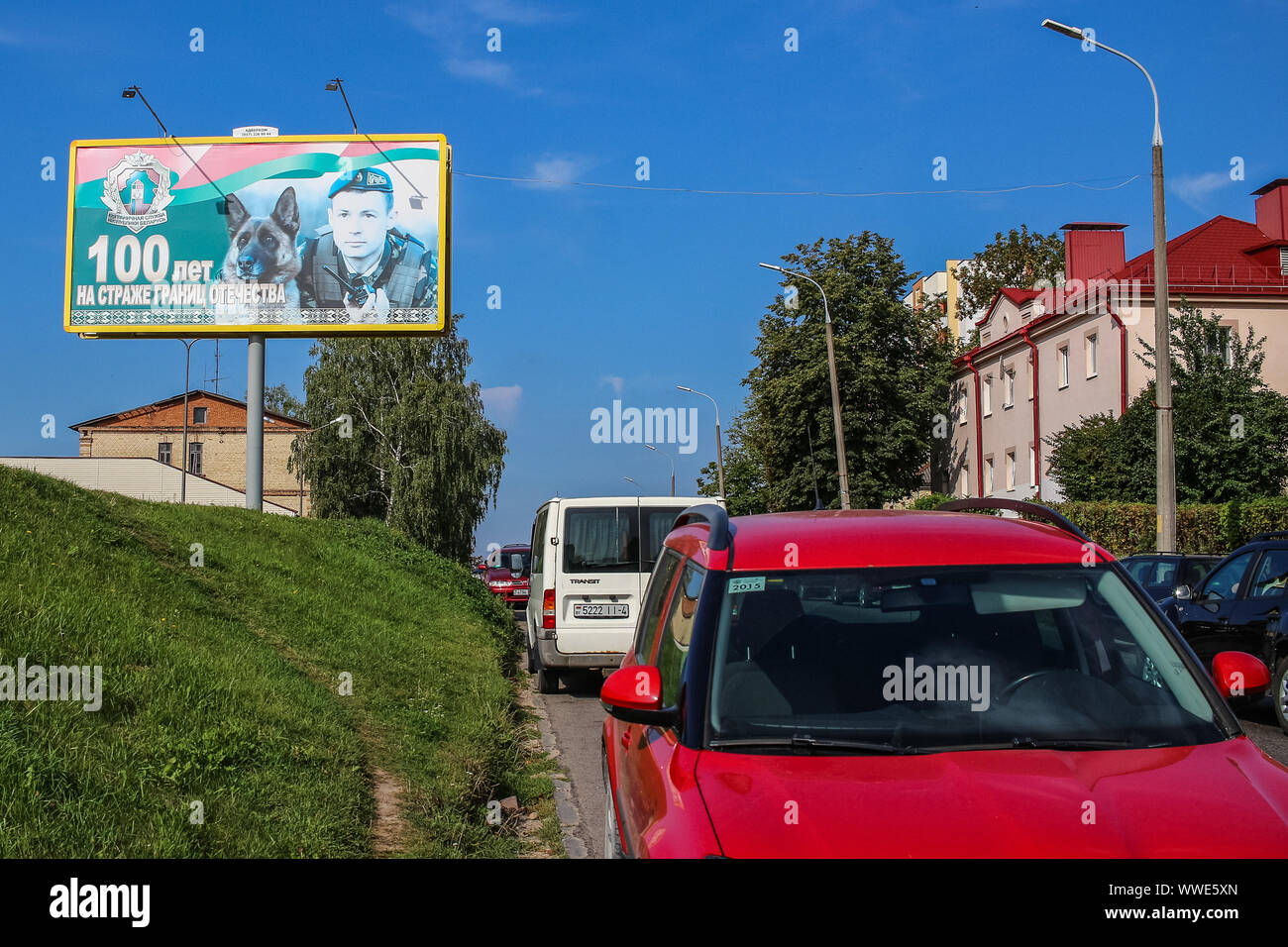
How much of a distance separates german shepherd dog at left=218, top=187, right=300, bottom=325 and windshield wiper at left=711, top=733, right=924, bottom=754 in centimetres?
2043

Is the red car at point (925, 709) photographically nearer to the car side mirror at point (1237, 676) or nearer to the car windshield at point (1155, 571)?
the car side mirror at point (1237, 676)

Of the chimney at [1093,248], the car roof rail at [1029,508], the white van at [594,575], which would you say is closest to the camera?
the car roof rail at [1029,508]

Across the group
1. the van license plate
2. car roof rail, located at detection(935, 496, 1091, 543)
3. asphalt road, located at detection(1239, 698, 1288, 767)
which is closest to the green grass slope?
the van license plate

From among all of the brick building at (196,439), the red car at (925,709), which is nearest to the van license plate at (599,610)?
the red car at (925,709)

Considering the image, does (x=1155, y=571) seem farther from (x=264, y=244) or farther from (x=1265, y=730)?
(x=264, y=244)

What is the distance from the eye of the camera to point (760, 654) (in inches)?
139

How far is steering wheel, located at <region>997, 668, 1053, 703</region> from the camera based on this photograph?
332cm

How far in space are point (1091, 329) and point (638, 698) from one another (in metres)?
39.4

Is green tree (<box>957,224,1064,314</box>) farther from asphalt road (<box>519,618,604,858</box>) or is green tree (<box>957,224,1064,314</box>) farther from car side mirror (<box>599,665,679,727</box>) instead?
car side mirror (<box>599,665,679,727</box>)

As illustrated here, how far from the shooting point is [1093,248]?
45188mm

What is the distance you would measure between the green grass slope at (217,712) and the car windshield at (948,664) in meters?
2.51

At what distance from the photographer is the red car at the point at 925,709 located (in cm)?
260
